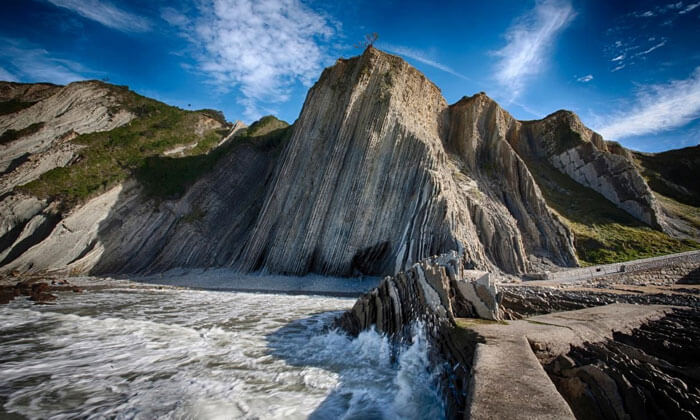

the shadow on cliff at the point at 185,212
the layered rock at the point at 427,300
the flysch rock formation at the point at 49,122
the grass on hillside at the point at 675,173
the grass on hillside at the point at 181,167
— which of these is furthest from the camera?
the grass on hillside at the point at 675,173

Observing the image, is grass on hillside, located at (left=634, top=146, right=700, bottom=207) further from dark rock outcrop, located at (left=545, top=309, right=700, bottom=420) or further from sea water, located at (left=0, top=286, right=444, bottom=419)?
sea water, located at (left=0, top=286, right=444, bottom=419)

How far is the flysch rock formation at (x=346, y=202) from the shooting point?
19859 mm

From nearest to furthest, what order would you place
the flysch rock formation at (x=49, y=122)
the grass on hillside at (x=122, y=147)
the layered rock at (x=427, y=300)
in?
1. the layered rock at (x=427, y=300)
2. the grass on hillside at (x=122, y=147)
3. the flysch rock formation at (x=49, y=122)

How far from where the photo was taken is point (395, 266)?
717 inches

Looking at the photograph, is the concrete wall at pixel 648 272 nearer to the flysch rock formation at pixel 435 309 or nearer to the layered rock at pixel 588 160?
the layered rock at pixel 588 160

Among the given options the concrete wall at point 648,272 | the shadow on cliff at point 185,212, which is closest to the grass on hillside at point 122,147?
the shadow on cliff at point 185,212

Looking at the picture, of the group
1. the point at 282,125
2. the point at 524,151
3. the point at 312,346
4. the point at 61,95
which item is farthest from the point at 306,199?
the point at 61,95

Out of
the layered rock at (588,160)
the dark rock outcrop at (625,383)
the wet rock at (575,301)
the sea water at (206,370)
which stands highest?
the layered rock at (588,160)

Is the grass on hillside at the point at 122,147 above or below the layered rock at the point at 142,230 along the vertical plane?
above

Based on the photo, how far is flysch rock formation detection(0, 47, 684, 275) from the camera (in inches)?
782

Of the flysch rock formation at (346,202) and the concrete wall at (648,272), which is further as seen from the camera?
the flysch rock formation at (346,202)

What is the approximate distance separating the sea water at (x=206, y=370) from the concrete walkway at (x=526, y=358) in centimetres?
130

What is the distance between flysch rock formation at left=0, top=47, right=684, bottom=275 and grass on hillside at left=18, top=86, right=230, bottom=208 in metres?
1.17

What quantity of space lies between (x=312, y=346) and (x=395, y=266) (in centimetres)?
1191
